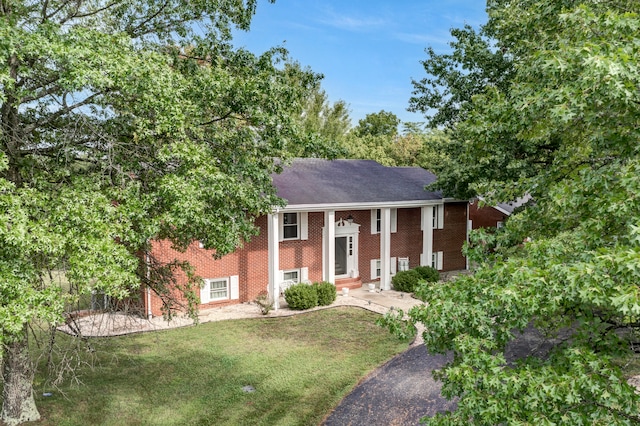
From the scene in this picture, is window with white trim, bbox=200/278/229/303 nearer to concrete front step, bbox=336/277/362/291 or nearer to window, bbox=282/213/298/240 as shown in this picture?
window, bbox=282/213/298/240

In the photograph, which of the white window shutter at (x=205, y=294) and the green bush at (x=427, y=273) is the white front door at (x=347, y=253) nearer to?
the green bush at (x=427, y=273)

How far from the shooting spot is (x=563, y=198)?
491 centimetres

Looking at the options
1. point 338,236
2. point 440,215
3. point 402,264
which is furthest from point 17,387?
point 440,215

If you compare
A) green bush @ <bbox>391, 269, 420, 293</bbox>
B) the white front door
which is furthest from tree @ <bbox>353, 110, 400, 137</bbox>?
green bush @ <bbox>391, 269, 420, 293</bbox>

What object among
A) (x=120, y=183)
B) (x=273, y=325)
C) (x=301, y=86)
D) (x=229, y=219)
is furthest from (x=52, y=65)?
(x=273, y=325)

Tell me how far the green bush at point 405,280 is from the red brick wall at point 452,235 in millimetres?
4033

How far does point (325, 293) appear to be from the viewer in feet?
58.1

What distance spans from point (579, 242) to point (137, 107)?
653cm

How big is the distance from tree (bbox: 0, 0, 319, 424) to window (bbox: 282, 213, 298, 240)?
331 inches

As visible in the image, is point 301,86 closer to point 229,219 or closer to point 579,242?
point 229,219

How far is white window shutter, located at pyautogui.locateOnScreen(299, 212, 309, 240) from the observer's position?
19.1 m

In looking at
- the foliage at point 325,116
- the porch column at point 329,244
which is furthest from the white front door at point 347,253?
the foliage at point 325,116

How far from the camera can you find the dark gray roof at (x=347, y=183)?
738 inches

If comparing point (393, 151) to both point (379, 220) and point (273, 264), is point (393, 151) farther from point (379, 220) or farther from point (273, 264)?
point (273, 264)
